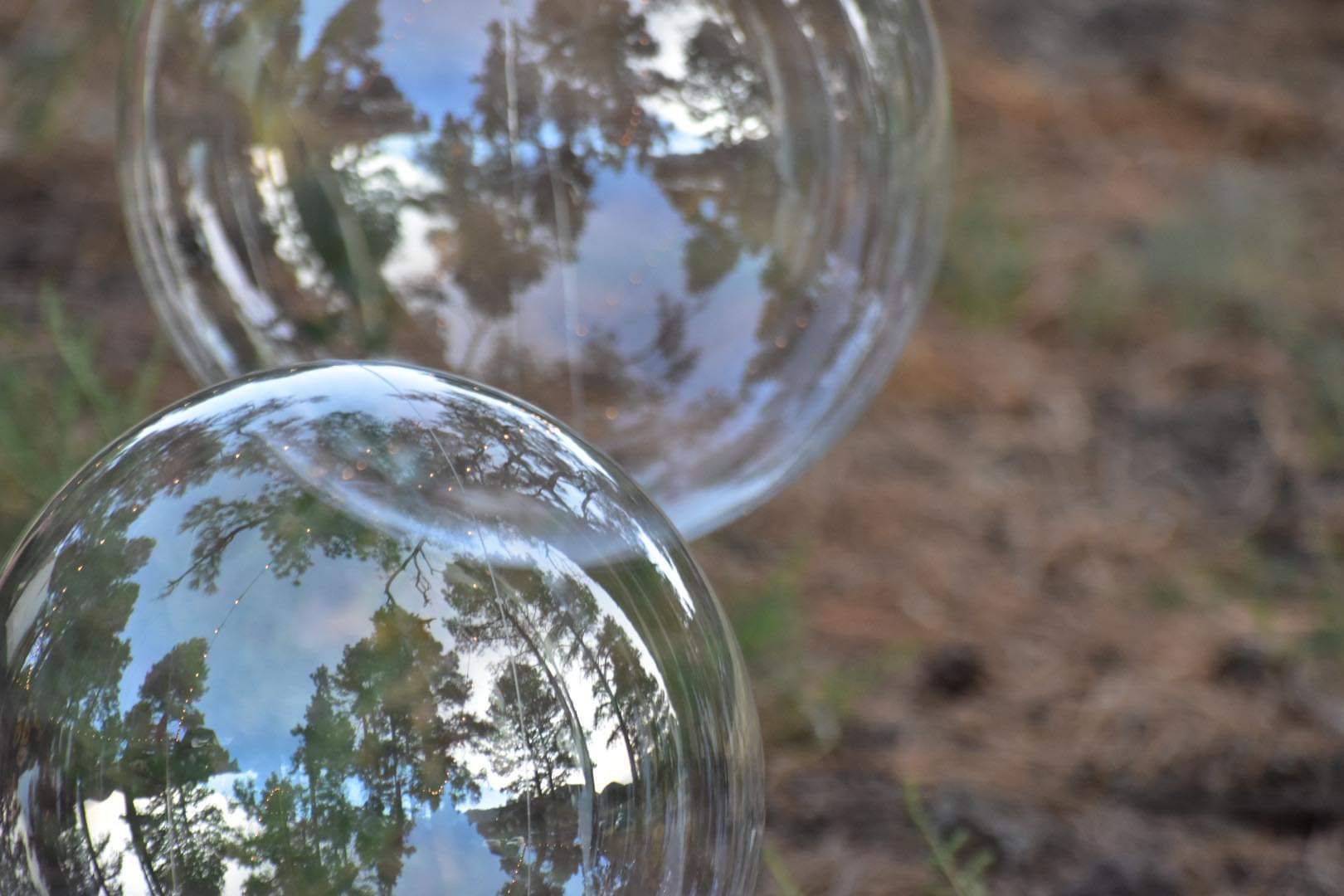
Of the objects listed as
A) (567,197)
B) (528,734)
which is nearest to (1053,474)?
(567,197)

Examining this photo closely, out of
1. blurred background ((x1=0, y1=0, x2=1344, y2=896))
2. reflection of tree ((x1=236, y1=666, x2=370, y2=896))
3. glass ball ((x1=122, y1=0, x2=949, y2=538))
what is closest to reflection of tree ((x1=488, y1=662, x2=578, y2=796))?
reflection of tree ((x1=236, y1=666, x2=370, y2=896))

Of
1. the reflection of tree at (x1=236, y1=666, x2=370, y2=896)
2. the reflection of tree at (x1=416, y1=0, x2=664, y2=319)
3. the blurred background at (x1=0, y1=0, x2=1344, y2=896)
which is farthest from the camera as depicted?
the blurred background at (x1=0, y1=0, x2=1344, y2=896)

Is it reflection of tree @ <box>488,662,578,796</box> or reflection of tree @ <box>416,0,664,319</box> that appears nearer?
reflection of tree @ <box>488,662,578,796</box>

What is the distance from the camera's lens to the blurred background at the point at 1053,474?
2207 mm

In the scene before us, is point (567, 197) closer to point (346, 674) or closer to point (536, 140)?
point (536, 140)

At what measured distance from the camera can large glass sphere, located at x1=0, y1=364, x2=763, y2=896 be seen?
3.38ft

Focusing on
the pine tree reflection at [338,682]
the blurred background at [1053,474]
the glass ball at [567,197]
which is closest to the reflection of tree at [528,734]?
the pine tree reflection at [338,682]

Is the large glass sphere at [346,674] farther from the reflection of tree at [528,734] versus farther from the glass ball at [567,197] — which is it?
the glass ball at [567,197]

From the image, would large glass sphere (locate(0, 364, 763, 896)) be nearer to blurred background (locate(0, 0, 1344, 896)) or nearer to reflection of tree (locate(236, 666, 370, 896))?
reflection of tree (locate(236, 666, 370, 896))

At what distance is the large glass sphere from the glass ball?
752 mm

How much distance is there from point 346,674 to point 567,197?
1019 mm

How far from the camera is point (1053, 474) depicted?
3525 millimetres

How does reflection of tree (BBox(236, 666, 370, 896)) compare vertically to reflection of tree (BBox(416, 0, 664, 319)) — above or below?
below

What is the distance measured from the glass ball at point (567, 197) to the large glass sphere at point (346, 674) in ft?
2.47
